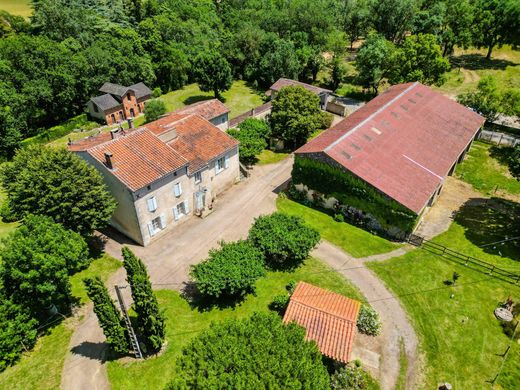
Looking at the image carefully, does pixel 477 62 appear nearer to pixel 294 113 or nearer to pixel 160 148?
pixel 294 113

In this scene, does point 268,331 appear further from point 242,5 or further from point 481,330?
point 242,5

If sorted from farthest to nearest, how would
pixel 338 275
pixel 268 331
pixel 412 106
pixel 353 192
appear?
pixel 412 106 → pixel 353 192 → pixel 338 275 → pixel 268 331

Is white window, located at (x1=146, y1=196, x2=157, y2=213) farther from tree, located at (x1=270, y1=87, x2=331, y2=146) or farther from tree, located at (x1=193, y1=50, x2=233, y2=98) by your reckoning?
tree, located at (x1=193, y1=50, x2=233, y2=98)

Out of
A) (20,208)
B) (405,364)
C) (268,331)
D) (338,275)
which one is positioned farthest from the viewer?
(338,275)

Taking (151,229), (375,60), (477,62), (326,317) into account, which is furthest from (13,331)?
(477,62)

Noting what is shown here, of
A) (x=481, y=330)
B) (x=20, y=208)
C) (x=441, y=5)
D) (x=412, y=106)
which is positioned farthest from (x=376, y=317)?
(x=441, y=5)

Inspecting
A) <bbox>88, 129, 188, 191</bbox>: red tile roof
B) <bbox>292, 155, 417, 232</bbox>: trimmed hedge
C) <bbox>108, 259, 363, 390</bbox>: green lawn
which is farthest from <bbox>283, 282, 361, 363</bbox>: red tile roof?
<bbox>88, 129, 188, 191</bbox>: red tile roof
